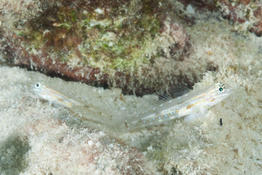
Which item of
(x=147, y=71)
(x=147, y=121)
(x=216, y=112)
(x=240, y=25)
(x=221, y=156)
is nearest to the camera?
(x=221, y=156)

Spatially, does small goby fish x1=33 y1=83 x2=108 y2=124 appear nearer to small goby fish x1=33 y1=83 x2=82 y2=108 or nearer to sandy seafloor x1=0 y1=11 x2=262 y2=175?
small goby fish x1=33 y1=83 x2=82 y2=108

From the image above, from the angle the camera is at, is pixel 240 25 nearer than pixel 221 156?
No

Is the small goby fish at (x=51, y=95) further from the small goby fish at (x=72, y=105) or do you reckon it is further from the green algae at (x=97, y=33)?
the green algae at (x=97, y=33)

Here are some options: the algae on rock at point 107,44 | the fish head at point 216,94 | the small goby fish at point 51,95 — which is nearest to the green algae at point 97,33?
the algae on rock at point 107,44

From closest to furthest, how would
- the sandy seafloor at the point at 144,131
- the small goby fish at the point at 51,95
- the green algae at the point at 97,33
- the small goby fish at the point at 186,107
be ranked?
the sandy seafloor at the point at 144,131 → the small goby fish at the point at 51,95 → the small goby fish at the point at 186,107 → the green algae at the point at 97,33

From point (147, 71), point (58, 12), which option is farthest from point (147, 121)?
point (58, 12)

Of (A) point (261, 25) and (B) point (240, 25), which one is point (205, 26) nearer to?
(B) point (240, 25)

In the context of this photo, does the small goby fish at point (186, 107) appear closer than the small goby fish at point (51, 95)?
No
